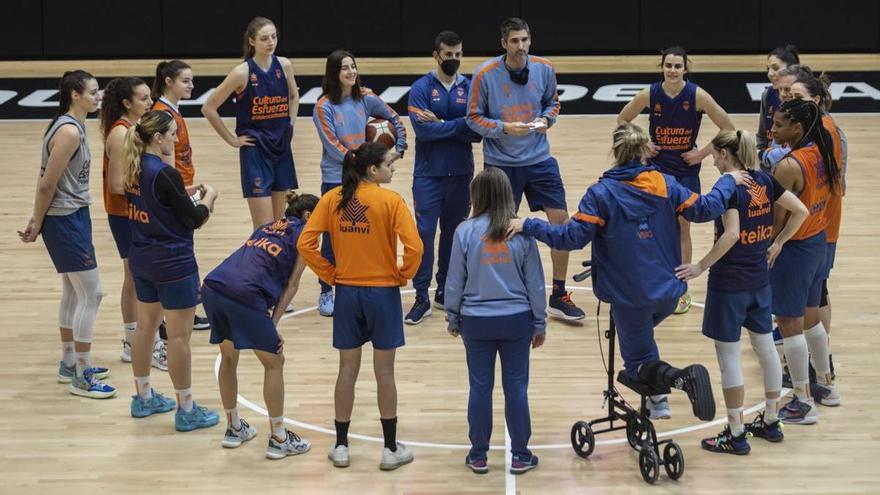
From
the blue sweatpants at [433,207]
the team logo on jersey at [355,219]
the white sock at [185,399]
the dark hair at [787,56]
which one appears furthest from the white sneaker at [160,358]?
the dark hair at [787,56]

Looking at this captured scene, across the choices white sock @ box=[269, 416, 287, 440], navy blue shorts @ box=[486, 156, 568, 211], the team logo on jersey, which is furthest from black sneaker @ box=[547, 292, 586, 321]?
the team logo on jersey

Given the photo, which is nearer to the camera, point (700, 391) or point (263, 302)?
point (700, 391)

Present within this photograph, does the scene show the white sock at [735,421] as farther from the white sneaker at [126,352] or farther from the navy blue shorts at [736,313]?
the white sneaker at [126,352]

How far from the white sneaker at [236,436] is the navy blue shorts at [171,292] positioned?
68 cm

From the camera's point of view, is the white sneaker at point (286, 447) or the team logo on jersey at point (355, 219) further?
the white sneaker at point (286, 447)

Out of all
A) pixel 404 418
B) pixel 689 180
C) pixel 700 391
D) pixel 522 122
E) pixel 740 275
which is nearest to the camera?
pixel 700 391

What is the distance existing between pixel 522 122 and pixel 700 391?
303 cm

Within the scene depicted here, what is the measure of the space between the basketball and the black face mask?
54 cm

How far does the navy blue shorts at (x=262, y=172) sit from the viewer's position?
28.1 ft

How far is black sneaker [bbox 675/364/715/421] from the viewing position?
18.3 ft

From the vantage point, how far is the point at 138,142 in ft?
20.5

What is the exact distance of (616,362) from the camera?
7488 millimetres

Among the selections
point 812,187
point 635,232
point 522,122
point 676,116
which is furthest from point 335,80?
point 812,187

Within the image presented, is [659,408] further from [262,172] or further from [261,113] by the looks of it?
[261,113]
